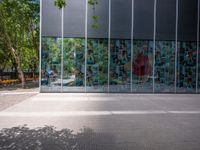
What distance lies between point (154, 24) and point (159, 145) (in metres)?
20.1

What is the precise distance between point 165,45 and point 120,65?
13.0 feet

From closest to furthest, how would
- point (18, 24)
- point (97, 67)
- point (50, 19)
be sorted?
point (50, 19) → point (97, 67) → point (18, 24)

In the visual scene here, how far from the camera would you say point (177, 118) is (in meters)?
13.3

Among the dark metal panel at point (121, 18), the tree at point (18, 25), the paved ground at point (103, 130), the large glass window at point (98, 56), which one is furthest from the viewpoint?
the tree at point (18, 25)

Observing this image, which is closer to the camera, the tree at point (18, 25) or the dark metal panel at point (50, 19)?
the dark metal panel at point (50, 19)

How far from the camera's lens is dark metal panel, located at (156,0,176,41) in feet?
91.1

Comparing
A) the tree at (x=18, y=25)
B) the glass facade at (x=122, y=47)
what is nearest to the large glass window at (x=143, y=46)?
the glass facade at (x=122, y=47)

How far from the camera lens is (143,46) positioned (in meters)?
27.8

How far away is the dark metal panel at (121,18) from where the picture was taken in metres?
27.3

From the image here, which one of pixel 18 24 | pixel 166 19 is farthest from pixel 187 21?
pixel 18 24

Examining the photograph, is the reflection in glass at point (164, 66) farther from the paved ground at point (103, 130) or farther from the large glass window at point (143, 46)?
the paved ground at point (103, 130)

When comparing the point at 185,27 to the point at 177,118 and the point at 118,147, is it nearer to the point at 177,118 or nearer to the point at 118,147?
the point at 177,118

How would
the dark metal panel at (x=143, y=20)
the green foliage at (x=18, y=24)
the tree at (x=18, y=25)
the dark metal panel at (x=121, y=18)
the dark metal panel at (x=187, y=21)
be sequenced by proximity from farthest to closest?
the green foliage at (x=18, y=24), the tree at (x=18, y=25), the dark metal panel at (x=187, y=21), the dark metal panel at (x=143, y=20), the dark metal panel at (x=121, y=18)

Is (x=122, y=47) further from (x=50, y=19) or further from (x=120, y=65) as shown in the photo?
(x=50, y=19)
